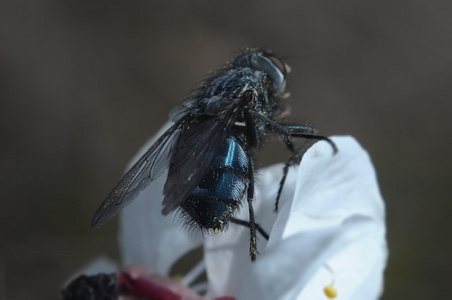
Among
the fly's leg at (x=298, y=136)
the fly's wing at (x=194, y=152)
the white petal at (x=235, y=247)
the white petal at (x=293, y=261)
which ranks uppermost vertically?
the fly's wing at (x=194, y=152)

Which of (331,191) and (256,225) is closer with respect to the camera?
(331,191)

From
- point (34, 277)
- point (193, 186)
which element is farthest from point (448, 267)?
point (193, 186)

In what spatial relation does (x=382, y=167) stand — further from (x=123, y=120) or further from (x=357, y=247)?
(x=357, y=247)

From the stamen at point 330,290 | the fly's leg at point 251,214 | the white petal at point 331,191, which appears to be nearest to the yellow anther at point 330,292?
the stamen at point 330,290

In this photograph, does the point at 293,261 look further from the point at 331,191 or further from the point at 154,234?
the point at 154,234

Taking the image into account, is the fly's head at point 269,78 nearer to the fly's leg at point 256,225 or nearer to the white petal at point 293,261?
the fly's leg at point 256,225

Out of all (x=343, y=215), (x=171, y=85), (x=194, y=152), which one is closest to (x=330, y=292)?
(x=343, y=215)

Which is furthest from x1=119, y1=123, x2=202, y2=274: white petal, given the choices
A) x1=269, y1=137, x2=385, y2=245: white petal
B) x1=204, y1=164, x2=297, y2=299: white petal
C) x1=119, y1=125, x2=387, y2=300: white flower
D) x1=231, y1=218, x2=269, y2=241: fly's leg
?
x1=269, y1=137, x2=385, y2=245: white petal
